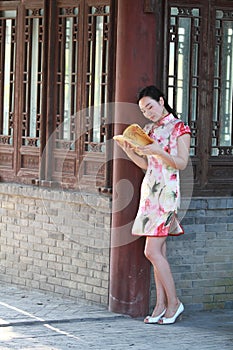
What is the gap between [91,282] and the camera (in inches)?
400

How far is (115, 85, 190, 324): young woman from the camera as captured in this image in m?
9.19

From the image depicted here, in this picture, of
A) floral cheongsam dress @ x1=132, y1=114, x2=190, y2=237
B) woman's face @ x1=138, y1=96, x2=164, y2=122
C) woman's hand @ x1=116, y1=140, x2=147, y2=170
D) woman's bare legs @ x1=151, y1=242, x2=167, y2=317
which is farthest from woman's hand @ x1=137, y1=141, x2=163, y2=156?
woman's bare legs @ x1=151, y1=242, x2=167, y2=317

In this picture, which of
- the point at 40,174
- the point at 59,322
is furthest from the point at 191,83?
the point at 59,322

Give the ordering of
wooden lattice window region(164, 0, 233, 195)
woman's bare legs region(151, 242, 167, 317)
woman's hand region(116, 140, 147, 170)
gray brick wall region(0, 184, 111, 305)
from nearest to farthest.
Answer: woman's hand region(116, 140, 147, 170), woman's bare legs region(151, 242, 167, 317), wooden lattice window region(164, 0, 233, 195), gray brick wall region(0, 184, 111, 305)

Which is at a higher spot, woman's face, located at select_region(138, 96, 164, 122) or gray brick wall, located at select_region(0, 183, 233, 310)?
woman's face, located at select_region(138, 96, 164, 122)

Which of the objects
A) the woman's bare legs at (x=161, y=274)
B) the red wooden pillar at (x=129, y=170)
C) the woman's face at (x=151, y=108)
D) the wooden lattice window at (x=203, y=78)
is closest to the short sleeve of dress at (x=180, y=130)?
the woman's face at (x=151, y=108)

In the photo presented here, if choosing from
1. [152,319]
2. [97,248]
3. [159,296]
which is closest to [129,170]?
[97,248]

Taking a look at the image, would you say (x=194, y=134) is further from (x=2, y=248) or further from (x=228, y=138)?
(x=2, y=248)

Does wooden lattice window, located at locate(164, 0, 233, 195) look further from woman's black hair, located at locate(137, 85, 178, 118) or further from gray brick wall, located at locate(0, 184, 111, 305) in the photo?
gray brick wall, located at locate(0, 184, 111, 305)

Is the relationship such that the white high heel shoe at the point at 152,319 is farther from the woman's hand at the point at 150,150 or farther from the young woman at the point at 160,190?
Result: the woman's hand at the point at 150,150

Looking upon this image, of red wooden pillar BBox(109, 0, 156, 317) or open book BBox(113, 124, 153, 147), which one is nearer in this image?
open book BBox(113, 124, 153, 147)

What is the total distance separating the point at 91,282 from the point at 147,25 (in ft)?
8.30

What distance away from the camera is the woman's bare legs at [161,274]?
9234 millimetres

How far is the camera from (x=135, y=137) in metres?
8.94
